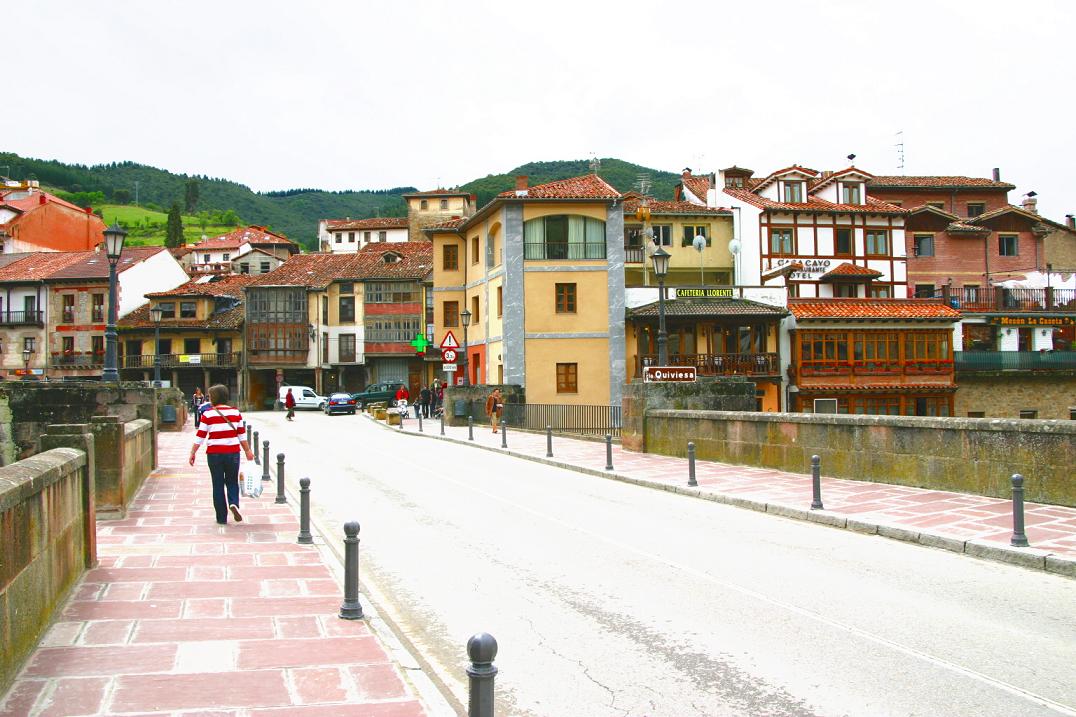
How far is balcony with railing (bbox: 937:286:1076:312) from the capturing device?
55.1 m

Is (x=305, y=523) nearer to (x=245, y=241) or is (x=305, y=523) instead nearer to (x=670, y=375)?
(x=670, y=375)

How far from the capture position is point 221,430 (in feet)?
37.8

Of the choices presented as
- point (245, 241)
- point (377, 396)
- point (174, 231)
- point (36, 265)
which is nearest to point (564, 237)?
point (377, 396)

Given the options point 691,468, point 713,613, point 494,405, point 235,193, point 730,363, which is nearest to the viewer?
point 713,613

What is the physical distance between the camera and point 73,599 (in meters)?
7.59

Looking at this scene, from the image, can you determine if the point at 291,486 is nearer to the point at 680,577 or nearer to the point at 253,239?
the point at 680,577

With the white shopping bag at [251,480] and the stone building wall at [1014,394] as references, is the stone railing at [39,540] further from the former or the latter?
the stone building wall at [1014,394]

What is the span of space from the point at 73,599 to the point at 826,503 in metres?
9.93

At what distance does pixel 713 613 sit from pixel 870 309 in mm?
43321

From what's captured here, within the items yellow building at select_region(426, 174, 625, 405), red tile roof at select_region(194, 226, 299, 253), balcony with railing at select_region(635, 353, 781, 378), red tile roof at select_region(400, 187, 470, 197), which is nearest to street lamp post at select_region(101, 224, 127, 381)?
yellow building at select_region(426, 174, 625, 405)

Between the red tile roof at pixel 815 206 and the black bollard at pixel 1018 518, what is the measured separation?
4204 cm

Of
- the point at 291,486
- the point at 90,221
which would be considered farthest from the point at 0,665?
the point at 90,221

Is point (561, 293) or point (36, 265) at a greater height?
point (36, 265)

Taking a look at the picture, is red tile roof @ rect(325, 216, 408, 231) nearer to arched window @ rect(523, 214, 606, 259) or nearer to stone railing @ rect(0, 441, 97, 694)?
arched window @ rect(523, 214, 606, 259)
